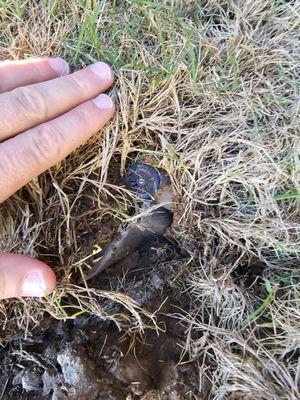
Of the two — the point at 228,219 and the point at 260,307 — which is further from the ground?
the point at 228,219

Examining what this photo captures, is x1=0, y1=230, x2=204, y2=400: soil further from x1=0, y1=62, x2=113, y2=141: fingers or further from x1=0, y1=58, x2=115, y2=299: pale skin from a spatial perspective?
x1=0, y1=62, x2=113, y2=141: fingers

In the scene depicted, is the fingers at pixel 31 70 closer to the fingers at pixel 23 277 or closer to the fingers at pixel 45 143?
the fingers at pixel 45 143

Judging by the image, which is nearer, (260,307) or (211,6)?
(260,307)

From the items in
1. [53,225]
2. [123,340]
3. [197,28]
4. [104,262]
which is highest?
[197,28]

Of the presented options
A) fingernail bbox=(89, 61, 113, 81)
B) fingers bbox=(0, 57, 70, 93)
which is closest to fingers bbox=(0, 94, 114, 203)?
fingernail bbox=(89, 61, 113, 81)

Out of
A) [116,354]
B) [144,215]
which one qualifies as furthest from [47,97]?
[116,354]

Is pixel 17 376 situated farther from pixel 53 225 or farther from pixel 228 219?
pixel 228 219

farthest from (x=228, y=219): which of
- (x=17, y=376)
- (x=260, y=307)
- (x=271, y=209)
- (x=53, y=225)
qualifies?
(x=17, y=376)

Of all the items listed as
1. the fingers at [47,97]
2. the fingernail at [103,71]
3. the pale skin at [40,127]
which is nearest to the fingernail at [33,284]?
the pale skin at [40,127]
